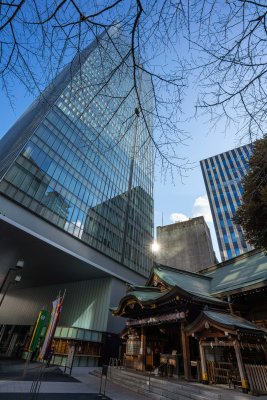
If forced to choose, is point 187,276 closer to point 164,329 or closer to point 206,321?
point 164,329

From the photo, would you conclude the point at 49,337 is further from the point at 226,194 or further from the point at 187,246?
the point at 226,194

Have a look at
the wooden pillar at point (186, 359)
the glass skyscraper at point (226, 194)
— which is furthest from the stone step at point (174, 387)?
the glass skyscraper at point (226, 194)

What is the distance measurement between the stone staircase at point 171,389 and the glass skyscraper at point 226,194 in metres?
45.3

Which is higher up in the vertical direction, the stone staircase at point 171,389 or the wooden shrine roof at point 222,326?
the wooden shrine roof at point 222,326

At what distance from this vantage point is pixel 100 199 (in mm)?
29125

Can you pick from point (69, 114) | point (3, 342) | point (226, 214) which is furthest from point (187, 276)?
point (226, 214)

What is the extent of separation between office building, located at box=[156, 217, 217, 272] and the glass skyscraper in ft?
54.3

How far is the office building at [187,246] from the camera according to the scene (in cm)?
3472

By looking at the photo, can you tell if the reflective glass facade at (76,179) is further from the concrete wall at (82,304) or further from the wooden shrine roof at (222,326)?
the wooden shrine roof at (222,326)

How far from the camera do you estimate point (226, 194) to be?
60250mm

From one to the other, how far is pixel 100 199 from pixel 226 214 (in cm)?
4148

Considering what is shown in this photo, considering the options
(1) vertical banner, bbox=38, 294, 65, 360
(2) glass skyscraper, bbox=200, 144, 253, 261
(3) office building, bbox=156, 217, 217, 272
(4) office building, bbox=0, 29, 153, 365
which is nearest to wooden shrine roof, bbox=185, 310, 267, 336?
(1) vertical banner, bbox=38, 294, 65, 360

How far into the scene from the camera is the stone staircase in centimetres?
696

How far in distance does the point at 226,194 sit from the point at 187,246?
3050 cm
